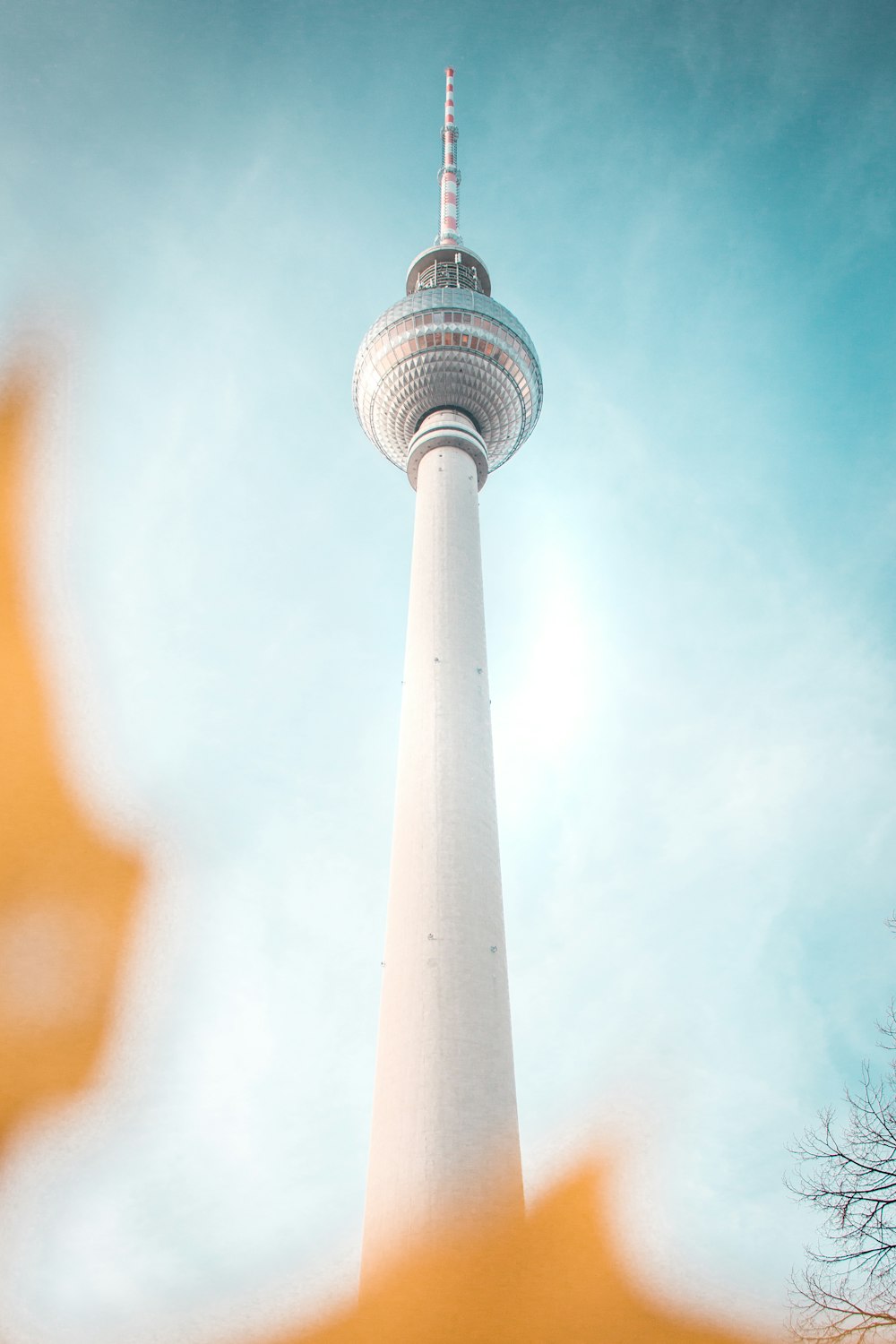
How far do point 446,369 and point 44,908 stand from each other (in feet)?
186

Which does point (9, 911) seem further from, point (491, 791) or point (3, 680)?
point (491, 791)

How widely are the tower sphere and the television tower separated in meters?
0.12

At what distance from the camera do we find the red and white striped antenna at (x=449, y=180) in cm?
7256

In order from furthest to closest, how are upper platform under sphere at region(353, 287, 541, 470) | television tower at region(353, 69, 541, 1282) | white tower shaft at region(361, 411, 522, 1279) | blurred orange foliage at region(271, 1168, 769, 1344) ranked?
upper platform under sphere at region(353, 287, 541, 470) < television tower at region(353, 69, 541, 1282) < white tower shaft at region(361, 411, 522, 1279) < blurred orange foliage at region(271, 1168, 769, 1344)

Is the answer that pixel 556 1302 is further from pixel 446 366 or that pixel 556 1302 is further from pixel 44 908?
pixel 446 366

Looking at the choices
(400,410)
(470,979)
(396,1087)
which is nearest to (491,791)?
(470,979)

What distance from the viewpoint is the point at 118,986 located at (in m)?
6.17

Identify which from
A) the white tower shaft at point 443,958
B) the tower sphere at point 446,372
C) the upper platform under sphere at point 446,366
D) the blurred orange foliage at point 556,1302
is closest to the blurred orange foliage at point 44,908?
the blurred orange foliage at point 556,1302

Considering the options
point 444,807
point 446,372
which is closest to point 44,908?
point 444,807

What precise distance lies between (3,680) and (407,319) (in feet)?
191

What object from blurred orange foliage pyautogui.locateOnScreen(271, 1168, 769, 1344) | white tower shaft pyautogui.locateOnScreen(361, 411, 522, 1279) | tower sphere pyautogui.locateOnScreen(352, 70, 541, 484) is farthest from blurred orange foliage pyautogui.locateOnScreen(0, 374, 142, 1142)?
tower sphere pyautogui.locateOnScreen(352, 70, 541, 484)

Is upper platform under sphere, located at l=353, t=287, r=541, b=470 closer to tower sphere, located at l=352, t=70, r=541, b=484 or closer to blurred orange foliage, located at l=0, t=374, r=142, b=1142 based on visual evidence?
tower sphere, located at l=352, t=70, r=541, b=484

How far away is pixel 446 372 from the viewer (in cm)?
5844

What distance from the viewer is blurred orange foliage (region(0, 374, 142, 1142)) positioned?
236 inches
